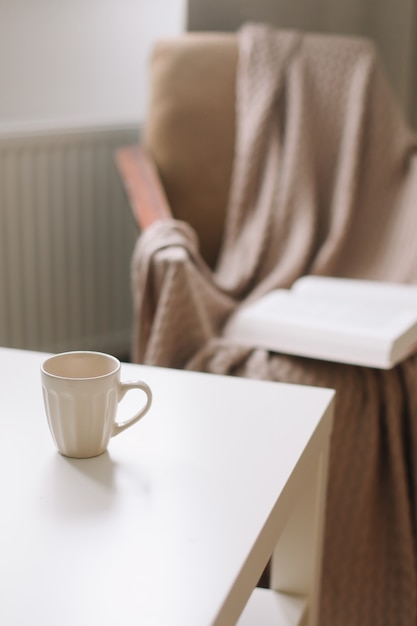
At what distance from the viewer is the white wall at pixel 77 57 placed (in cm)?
219

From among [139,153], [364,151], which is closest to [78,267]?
[139,153]

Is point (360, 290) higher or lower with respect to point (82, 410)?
lower

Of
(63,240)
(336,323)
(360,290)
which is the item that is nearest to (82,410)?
(336,323)

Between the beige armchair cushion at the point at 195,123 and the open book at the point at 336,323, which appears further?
the beige armchair cushion at the point at 195,123

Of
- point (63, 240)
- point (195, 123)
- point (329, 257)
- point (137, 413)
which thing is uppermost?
point (137, 413)

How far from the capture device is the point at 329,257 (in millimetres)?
1844

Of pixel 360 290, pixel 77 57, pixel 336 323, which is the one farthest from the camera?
pixel 77 57

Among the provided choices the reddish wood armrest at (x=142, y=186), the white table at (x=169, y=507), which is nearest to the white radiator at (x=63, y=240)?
the reddish wood armrest at (x=142, y=186)

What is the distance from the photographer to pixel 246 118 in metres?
1.96

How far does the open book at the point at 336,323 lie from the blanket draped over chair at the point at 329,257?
3 centimetres

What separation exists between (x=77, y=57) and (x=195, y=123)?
1.59ft

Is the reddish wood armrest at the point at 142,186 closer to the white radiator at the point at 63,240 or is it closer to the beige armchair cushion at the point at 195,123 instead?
the beige armchair cushion at the point at 195,123

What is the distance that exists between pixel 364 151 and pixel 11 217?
0.77 meters

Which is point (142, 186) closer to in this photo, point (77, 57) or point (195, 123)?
point (195, 123)
